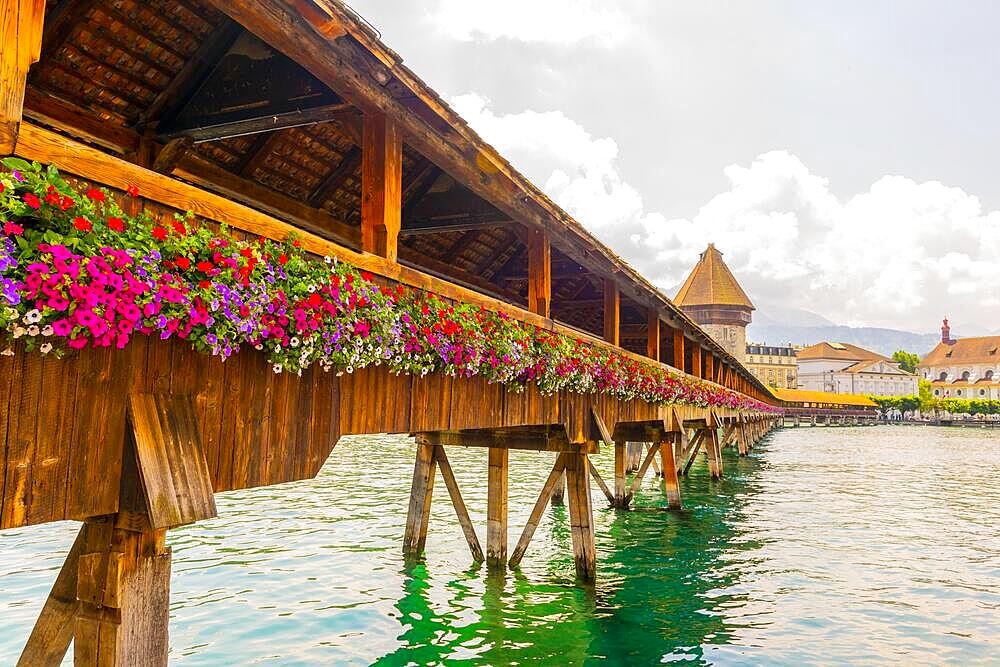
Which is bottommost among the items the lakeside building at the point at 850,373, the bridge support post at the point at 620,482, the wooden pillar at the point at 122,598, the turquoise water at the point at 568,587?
the turquoise water at the point at 568,587

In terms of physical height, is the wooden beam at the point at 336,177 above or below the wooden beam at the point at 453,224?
above

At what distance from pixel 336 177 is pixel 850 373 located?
4680 inches

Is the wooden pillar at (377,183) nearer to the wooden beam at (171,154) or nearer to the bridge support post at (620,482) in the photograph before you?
the wooden beam at (171,154)

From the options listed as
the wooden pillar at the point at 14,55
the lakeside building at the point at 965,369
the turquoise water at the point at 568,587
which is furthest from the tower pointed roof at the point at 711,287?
the lakeside building at the point at 965,369

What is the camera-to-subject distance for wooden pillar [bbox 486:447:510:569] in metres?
10.0

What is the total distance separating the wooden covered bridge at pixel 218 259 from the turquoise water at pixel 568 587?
1.32m

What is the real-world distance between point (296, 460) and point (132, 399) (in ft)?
3.75

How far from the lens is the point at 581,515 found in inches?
382

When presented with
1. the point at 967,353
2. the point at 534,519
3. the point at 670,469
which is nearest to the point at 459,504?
the point at 534,519

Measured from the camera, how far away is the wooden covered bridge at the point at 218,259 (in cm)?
280

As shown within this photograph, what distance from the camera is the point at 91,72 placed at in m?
6.11

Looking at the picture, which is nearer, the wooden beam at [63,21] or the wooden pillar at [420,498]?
the wooden beam at [63,21]

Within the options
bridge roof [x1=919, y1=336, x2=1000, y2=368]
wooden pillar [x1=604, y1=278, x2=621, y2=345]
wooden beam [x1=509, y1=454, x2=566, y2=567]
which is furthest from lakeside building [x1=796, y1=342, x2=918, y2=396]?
wooden beam [x1=509, y1=454, x2=566, y2=567]

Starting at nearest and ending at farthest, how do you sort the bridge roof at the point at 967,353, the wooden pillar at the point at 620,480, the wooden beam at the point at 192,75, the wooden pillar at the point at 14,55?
the wooden pillar at the point at 14,55
the wooden beam at the point at 192,75
the wooden pillar at the point at 620,480
the bridge roof at the point at 967,353
